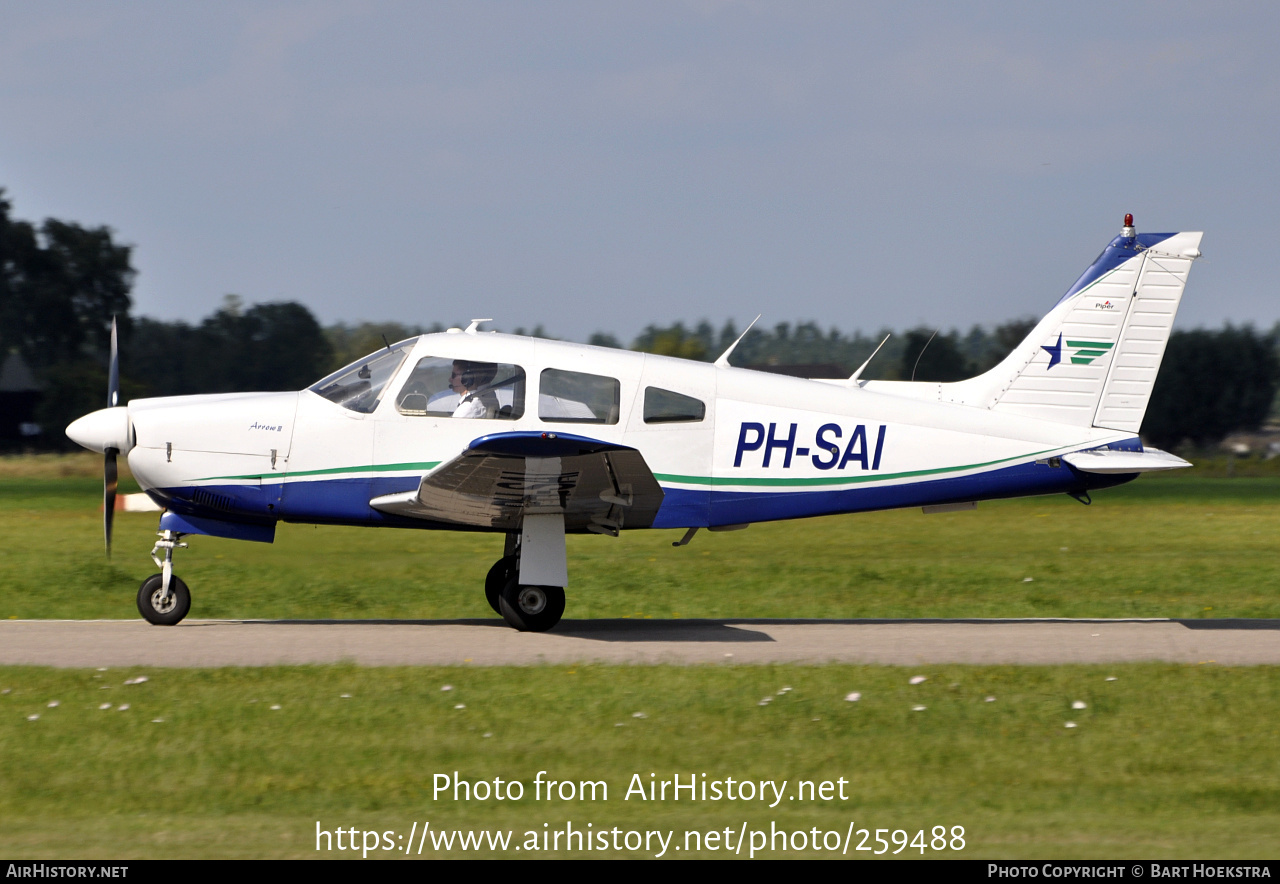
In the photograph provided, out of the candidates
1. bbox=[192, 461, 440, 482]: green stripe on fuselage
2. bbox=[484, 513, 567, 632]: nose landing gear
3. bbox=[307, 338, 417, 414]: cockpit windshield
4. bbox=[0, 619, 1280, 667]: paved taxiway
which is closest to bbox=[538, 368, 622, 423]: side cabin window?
bbox=[484, 513, 567, 632]: nose landing gear

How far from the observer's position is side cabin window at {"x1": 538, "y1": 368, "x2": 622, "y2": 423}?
9.05 meters

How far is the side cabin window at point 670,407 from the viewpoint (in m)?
9.24

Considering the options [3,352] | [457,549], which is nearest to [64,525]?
[457,549]

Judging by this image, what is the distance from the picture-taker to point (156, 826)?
16.5 feet

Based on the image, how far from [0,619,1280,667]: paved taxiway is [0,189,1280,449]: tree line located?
12457 millimetres

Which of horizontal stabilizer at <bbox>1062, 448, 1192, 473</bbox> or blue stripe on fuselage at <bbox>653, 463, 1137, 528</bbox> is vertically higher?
horizontal stabilizer at <bbox>1062, 448, 1192, 473</bbox>

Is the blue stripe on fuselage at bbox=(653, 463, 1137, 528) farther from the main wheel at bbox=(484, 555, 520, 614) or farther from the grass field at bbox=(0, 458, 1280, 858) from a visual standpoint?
the grass field at bbox=(0, 458, 1280, 858)

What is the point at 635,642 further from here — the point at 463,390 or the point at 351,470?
the point at 351,470

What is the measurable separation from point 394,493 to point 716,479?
2.35 meters

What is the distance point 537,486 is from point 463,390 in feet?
3.18

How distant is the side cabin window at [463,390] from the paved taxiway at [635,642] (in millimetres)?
1615

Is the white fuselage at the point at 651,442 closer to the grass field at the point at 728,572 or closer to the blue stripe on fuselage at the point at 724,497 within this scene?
the blue stripe on fuselage at the point at 724,497

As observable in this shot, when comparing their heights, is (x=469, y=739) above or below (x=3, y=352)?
above

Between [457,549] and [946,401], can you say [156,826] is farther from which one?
[457,549]
